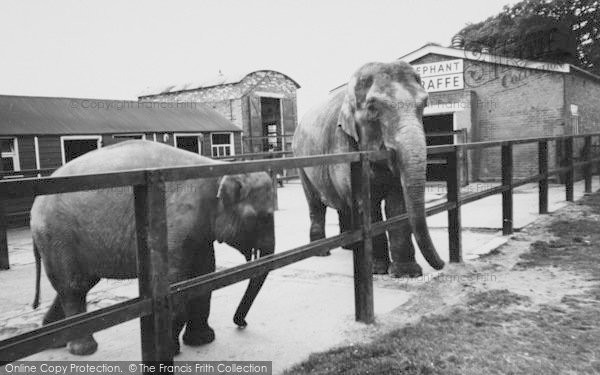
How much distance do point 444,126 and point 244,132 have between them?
8.85 m

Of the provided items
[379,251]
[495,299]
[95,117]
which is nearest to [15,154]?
[95,117]

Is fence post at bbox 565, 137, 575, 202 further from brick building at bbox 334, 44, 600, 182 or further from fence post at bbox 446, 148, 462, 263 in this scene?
fence post at bbox 446, 148, 462, 263

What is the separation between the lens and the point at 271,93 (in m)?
23.7

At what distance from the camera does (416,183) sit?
3.71 metres

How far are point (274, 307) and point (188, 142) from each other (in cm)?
1603

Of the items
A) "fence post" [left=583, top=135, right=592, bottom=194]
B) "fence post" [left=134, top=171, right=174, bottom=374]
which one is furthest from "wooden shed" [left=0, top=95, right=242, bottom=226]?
"fence post" [left=583, top=135, right=592, bottom=194]

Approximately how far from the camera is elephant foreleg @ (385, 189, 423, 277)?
15.1 ft

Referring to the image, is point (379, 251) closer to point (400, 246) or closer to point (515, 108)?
point (400, 246)

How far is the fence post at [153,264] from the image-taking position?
2.09 m

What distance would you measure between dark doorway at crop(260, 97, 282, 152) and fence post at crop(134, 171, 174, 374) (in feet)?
71.4

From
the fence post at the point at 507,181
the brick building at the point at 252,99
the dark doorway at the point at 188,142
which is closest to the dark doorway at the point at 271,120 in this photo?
the brick building at the point at 252,99

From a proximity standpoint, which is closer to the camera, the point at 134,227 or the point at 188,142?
the point at 134,227

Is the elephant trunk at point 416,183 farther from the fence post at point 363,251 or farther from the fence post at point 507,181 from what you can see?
the fence post at point 507,181

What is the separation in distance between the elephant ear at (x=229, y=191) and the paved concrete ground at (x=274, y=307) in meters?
0.96
